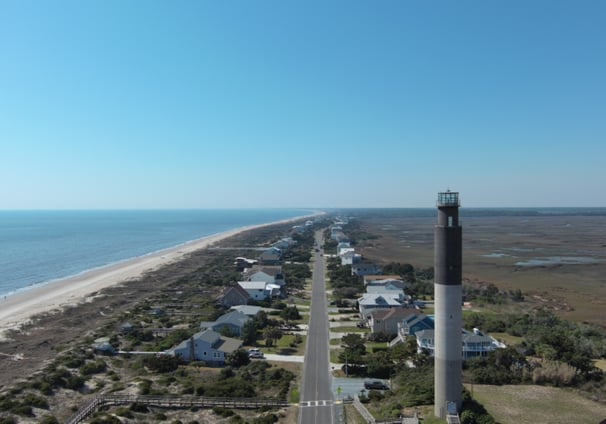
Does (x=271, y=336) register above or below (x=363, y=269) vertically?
below

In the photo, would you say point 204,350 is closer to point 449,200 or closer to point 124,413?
point 124,413

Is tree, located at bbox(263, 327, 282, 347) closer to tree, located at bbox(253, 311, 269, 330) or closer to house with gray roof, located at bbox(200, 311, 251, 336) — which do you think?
tree, located at bbox(253, 311, 269, 330)

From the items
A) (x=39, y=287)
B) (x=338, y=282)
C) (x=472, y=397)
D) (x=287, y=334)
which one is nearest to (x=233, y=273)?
(x=338, y=282)

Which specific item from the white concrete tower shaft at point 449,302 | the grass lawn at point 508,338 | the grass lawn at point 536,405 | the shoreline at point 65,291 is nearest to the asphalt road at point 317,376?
the white concrete tower shaft at point 449,302

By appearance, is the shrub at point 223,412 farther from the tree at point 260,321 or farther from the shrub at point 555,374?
the shrub at point 555,374

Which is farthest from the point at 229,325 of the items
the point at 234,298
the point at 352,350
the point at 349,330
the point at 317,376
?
the point at 317,376
